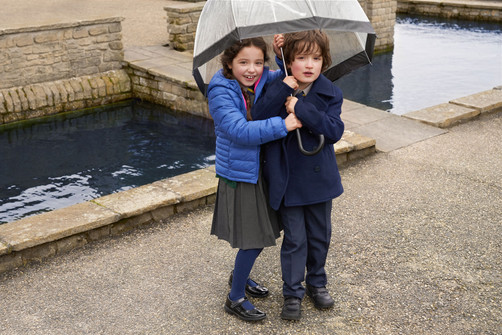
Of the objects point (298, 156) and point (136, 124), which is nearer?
point (298, 156)

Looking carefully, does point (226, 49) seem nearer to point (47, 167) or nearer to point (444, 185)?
point (444, 185)

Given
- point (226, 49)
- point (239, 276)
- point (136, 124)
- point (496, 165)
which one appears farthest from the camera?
point (136, 124)

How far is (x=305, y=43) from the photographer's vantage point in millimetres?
2961

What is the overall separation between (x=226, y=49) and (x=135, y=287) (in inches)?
61.2

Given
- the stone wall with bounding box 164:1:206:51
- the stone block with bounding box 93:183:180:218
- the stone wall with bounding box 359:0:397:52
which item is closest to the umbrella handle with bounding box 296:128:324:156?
the stone block with bounding box 93:183:180:218

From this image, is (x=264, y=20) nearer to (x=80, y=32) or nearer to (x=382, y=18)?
(x=80, y=32)

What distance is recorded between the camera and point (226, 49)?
3.01 metres

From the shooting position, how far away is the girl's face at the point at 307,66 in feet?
9.80

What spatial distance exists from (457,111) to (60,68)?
5.57 m

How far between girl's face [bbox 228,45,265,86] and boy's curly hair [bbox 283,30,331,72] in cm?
14

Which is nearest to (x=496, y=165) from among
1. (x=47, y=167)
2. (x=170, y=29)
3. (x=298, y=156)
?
(x=298, y=156)

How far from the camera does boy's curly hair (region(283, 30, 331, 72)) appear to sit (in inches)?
117

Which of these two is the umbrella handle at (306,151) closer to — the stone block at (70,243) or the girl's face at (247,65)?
the girl's face at (247,65)

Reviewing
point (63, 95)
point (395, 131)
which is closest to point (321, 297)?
point (395, 131)
